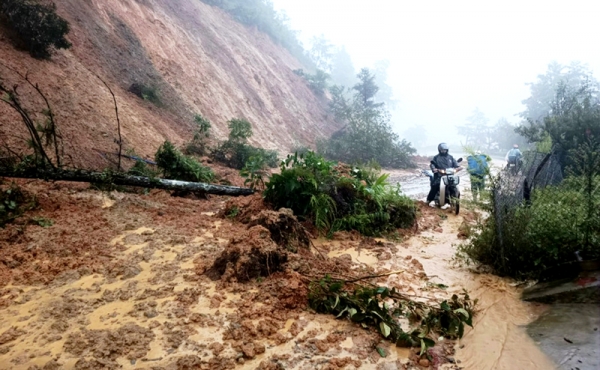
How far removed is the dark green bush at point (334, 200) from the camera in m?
5.99

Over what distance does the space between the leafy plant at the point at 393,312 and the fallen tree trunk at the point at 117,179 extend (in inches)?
179

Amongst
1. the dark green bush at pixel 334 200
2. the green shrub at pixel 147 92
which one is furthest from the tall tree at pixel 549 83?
the dark green bush at pixel 334 200

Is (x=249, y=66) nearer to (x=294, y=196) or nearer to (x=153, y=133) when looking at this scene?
(x=153, y=133)

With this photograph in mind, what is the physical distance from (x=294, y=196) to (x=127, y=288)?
130 inches

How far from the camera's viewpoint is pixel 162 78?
1708 centimetres

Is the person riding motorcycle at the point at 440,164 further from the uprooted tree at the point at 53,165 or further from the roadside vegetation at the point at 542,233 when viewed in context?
the uprooted tree at the point at 53,165

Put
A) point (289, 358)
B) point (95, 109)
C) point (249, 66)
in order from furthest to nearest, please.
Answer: point (249, 66)
point (95, 109)
point (289, 358)

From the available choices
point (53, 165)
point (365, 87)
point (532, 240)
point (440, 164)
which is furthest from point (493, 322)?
point (365, 87)

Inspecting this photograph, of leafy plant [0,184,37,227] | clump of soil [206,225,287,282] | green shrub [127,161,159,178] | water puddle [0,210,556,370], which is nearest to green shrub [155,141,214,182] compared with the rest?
green shrub [127,161,159,178]

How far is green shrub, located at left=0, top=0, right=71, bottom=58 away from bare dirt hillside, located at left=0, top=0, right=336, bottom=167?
0.40 meters

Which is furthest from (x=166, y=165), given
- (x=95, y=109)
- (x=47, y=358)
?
(x=47, y=358)

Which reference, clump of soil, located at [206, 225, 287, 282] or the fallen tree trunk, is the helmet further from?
clump of soil, located at [206, 225, 287, 282]

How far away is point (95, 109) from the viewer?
10781 mm

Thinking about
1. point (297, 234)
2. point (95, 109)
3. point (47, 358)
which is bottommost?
point (47, 358)
